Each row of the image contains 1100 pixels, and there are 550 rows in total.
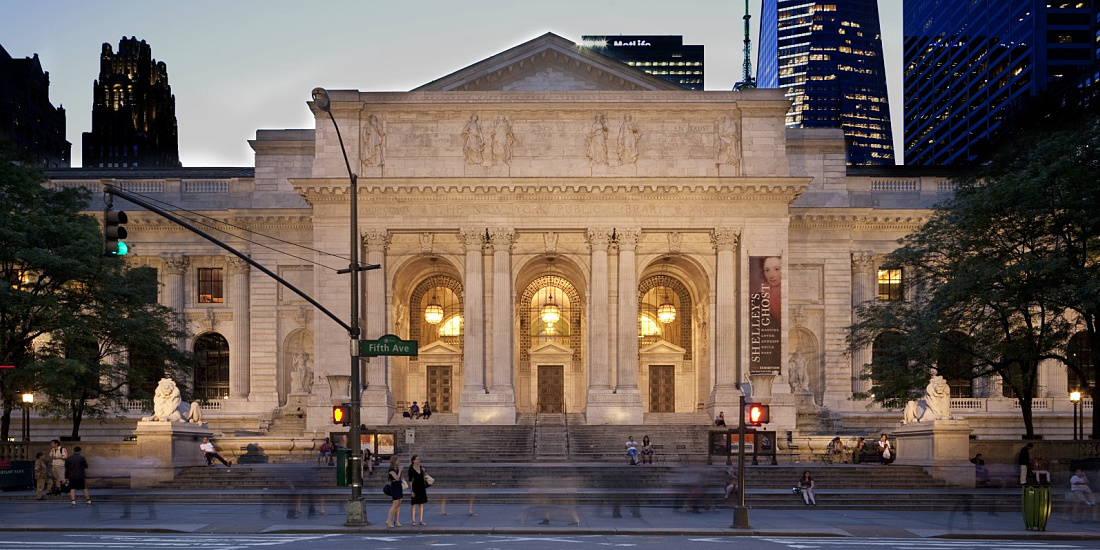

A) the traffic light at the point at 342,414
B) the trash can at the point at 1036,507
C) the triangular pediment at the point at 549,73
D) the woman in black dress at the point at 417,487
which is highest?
the triangular pediment at the point at 549,73

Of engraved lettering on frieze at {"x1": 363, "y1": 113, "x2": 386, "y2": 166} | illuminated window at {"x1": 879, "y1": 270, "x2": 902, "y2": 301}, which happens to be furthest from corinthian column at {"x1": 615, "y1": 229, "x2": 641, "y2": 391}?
illuminated window at {"x1": 879, "y1": 270, "x2": 902, "y2": 301}

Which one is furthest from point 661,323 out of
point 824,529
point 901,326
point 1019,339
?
point 824,529

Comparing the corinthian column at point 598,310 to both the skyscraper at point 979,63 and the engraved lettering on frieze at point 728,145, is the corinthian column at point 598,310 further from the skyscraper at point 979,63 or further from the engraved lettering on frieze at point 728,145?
the skyscraper at point 979,63

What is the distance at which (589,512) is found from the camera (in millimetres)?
31969

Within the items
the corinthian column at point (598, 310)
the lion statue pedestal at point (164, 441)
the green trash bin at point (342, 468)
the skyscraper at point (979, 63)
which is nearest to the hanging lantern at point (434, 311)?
the corinthian column at point (598, 310)

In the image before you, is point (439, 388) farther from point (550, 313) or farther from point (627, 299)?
point (627, 299)

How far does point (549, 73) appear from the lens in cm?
5925

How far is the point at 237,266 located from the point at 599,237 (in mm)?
22503

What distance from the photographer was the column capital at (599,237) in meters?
56.3

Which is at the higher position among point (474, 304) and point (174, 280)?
point (174, 280)

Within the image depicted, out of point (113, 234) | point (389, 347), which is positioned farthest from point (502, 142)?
point (113, 234)

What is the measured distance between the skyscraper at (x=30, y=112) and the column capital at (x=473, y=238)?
89.4 m

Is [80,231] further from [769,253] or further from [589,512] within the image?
[769,253]

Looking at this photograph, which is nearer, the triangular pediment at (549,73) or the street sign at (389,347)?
the street sign at (389,347)
